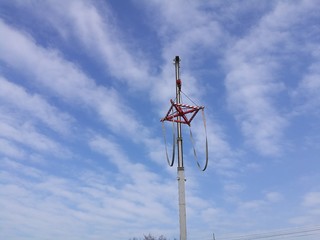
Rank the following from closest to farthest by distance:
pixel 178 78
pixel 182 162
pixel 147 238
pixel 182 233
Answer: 1. pixel 182 233
2. pixel 182 162
3. pixel 178 78
4. pixel 147 238

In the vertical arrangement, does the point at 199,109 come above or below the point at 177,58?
below

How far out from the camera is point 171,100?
3014 cm

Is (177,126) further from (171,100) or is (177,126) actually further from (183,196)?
(183,196)

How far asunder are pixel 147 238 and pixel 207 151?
129 metres

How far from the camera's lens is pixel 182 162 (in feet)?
94.2

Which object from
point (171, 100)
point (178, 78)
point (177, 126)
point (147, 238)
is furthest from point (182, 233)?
point (147, 238)

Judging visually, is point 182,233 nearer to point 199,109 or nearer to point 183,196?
point 183,196

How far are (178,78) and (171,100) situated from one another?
7.99 feet

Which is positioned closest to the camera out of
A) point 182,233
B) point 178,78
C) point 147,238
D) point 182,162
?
point 182,233

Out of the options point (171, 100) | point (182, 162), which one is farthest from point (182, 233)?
point (171, 100)

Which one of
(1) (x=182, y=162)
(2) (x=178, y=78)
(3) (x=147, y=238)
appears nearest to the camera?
(1) (x=182, y=162)

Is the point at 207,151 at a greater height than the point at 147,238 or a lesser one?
lesser

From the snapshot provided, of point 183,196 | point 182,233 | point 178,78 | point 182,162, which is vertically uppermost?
point 178,78

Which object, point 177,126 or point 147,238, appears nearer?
point 177,126
